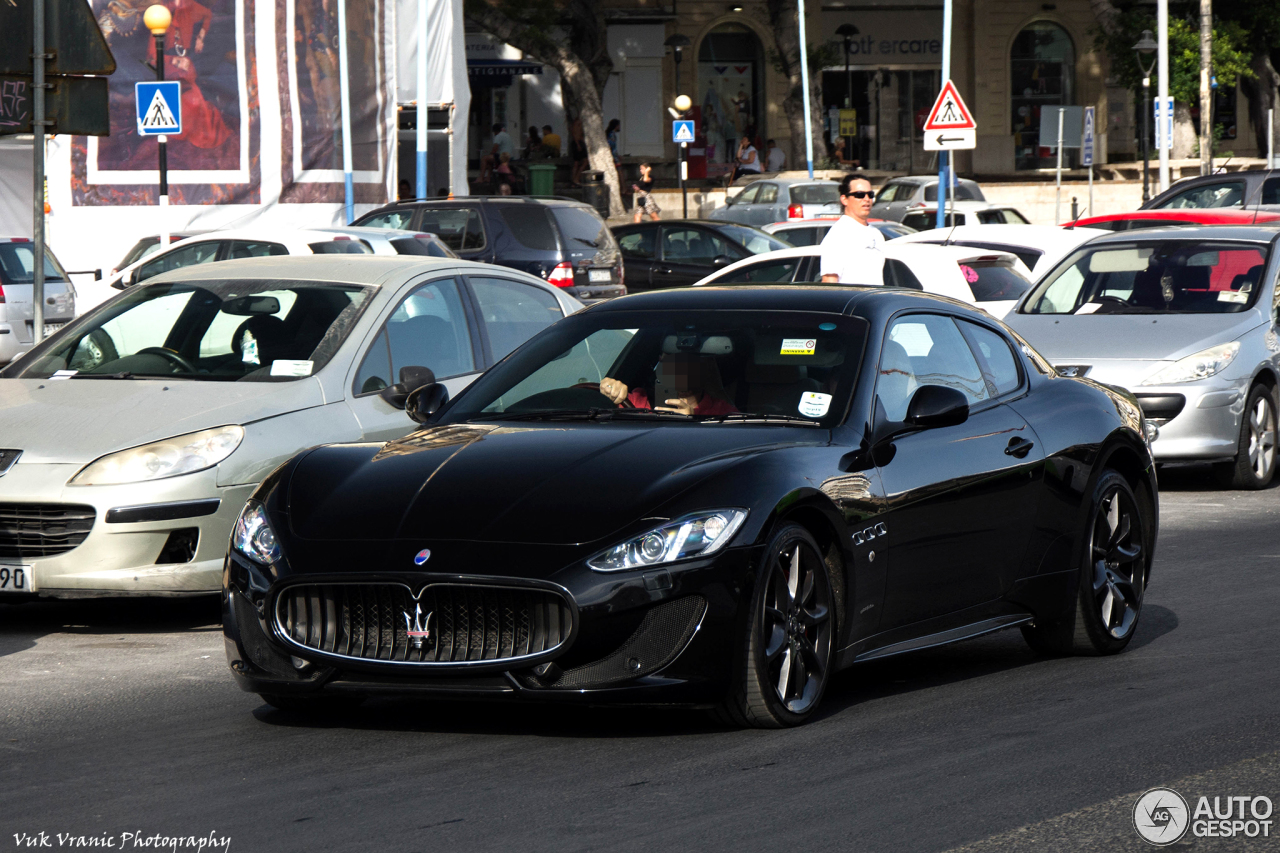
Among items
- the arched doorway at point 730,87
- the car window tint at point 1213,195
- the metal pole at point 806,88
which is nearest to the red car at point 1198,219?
the car window tint at point 1213,195

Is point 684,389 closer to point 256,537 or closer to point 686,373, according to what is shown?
point 686,373

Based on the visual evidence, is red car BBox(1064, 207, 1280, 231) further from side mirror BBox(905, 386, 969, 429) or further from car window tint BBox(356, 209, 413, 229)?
side mirror BBox(905, 386, 969, 429)

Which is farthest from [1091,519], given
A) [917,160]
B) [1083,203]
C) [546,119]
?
[917,160]

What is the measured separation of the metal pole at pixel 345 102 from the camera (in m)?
33.0

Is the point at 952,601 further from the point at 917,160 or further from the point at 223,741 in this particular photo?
the point at 917,160

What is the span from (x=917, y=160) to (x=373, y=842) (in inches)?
2168

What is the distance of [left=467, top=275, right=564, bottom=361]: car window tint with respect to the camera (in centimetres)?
962

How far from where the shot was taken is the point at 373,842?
454 cm

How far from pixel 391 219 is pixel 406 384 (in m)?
15.3

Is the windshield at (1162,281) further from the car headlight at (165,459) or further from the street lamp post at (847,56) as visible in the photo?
the street lamp post at (847,56)

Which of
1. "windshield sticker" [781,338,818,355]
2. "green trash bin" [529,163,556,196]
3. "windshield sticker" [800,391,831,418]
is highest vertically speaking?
"green trash bin" [529,163,556,196]

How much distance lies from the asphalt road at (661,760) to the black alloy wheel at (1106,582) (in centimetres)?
11

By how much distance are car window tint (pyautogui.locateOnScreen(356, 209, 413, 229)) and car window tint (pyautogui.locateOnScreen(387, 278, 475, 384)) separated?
14001 mm

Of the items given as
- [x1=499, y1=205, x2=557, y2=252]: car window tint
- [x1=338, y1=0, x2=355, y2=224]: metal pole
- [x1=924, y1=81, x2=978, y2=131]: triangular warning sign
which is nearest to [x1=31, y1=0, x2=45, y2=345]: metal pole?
[x1=499, y1=205, x2=557, y2=252]: car window tint
